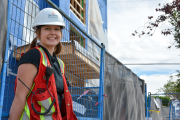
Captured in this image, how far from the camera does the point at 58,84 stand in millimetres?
2432

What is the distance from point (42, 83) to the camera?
86.7 inches

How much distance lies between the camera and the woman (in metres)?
2.08

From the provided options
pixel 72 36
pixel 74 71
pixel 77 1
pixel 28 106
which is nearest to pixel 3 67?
pixel 28 106

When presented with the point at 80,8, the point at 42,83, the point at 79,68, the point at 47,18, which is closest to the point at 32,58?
the point at 42,83

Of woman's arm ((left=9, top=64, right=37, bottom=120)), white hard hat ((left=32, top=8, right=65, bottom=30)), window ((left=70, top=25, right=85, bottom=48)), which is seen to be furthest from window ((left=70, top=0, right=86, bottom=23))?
woman's arm ((left=9, top=64, right=37, bottom=120))

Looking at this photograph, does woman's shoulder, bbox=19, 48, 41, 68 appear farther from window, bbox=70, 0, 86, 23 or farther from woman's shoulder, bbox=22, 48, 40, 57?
window, bbox=70, 0, 86, 23

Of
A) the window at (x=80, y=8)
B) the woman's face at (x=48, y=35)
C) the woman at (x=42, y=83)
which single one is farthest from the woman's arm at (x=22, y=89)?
the window at (x=80, y=8)

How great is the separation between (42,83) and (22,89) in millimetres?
201

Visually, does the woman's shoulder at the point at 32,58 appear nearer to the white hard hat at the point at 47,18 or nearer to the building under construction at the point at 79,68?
the building under construction at the point at 79,68

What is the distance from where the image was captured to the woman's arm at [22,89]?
2.06 metres

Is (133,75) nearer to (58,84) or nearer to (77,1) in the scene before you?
(58,84)

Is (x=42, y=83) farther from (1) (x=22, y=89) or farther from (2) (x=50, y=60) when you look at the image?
(2) (x=50, y=60)

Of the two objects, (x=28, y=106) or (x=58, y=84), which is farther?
(x=58, y=84)

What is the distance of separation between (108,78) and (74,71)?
3.48 feet
